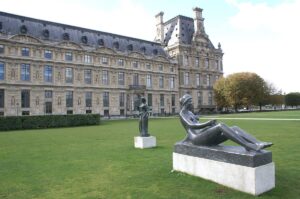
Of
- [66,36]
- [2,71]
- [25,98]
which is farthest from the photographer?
[66,36]

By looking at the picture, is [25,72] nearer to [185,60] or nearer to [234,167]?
[185,60]

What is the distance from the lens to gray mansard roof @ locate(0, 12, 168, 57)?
48938mm

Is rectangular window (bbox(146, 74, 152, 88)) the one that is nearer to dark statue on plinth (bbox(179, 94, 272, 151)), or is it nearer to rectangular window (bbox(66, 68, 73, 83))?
rectangular window (bbox(66, 68, 73, 83))

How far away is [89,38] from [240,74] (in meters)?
37.7

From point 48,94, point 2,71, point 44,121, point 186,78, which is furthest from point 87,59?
point 186,78

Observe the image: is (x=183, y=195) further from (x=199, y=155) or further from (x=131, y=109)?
(x=131, y=109)

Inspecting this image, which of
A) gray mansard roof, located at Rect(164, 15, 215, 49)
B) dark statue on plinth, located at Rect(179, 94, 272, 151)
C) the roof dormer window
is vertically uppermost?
gray mansard roof, located at Rect(164, 15, 215, 49)

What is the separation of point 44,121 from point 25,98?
1984 cm

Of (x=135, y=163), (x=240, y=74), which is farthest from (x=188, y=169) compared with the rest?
(x=240, y=74)

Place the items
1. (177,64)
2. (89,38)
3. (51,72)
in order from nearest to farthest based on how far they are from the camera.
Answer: (51,72)
(89,38)
(177,64)

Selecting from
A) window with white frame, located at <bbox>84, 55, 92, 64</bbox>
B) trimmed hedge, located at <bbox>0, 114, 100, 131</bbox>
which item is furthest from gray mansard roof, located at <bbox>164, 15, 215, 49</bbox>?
trimmed hedge, located at <bbox>0, 114, 100, 131</bbox>

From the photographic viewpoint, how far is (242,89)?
6775 centimetres

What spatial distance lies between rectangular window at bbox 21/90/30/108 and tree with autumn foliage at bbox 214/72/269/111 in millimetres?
45167

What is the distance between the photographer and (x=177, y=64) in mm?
71188
